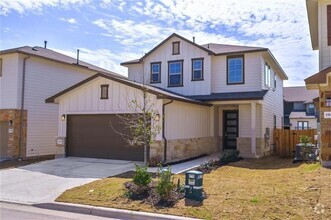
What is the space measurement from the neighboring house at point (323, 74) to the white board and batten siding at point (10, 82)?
1436cm

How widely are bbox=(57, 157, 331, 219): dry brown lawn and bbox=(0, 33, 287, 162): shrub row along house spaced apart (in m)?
5.05

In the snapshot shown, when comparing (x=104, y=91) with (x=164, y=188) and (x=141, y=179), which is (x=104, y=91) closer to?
(x=141, y=179)

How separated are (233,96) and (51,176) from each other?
10070 millimetres

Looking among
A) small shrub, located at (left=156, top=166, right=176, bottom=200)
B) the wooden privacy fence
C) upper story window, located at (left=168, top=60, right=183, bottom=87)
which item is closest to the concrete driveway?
small shrub, located at (left=156, top=166, right=176, bottom=200)

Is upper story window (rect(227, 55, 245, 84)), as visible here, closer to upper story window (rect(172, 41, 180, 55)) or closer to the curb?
upper story window (rect(172, 41, 180, 55))

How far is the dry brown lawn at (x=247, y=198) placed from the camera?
264 inches

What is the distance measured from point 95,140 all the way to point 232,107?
842 centimetres

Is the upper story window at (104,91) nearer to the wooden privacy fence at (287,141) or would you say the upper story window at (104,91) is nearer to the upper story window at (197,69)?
the upper story window at (197,69)

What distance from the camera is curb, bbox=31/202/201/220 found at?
709cm

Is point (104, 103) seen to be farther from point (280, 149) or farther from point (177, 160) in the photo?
point (280, 149)

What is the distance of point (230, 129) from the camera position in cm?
1997

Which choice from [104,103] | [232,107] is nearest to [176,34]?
[232,107]

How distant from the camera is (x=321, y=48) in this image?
1276cm

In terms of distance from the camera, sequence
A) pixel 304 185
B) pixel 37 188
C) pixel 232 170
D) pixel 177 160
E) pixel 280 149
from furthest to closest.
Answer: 1. pixel 280 149
2. pixel 177 160
3. pixel 232 170
4. pixel 37 188
5. pixel 304 185
